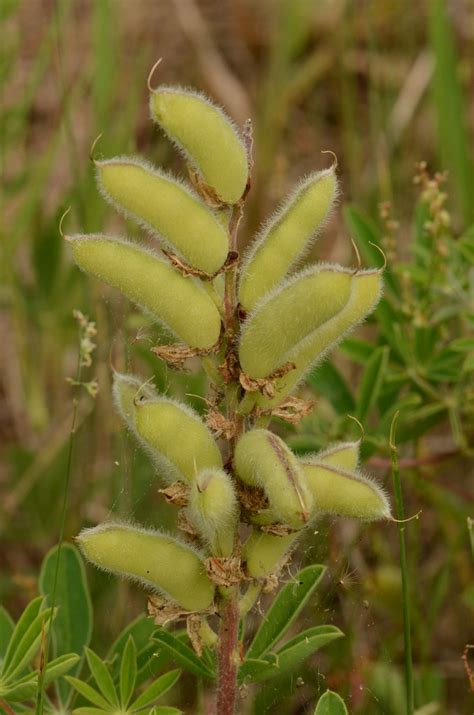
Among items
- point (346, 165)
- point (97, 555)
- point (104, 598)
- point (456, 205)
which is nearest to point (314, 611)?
point (97, 555)

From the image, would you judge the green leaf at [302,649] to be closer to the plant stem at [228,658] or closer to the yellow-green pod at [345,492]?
the plant stem at [228,658]

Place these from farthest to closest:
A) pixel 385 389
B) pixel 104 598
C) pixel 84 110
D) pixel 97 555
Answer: pixel 84 110 < pixel 104 598 < pixel 385 389 < pixel 97 555

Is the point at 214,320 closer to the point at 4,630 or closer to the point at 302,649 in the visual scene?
the point at 302,649

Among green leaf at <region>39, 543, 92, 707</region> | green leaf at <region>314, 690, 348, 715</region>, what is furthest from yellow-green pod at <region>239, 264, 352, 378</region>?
green leaf at <region>39, 543, 92, 707</region>

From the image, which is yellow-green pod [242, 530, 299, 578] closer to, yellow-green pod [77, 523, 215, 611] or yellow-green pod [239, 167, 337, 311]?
yellow-green pod [77, 523, 215, 611]

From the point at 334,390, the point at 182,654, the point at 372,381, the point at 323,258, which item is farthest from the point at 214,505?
the point at 323,258

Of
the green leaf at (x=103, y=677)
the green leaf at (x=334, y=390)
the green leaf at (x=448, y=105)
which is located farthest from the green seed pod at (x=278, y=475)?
the green leaf at (x=448, y=105)

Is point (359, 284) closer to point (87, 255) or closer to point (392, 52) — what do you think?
point (87, 255)
